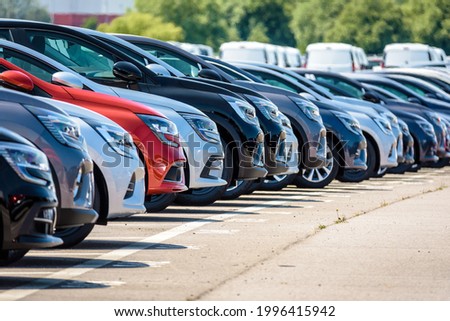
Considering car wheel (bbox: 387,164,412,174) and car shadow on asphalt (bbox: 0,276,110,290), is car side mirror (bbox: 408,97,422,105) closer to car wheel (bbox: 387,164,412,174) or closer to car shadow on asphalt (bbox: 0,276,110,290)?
car wheel (bbox: 387,164,412,174)

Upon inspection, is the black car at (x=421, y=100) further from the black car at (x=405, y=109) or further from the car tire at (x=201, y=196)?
the car tire at (x=201, y=196)

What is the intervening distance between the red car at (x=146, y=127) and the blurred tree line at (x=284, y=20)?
105m

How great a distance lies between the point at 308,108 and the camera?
63.2ft

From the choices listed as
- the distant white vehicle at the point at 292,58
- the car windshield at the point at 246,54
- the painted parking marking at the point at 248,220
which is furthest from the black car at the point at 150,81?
the distant white vehicle at the point at 292,58

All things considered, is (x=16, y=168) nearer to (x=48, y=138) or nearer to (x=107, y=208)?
(x=48, y=138)

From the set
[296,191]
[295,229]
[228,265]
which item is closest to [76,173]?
[228,265]

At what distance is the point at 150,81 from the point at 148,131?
82.5 inches

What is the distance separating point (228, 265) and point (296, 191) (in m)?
8.88

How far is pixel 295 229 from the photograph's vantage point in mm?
13578

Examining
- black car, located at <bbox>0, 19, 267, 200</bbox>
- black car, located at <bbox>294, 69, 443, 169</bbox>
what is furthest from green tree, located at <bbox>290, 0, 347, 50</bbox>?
black car, located at <bbox>0, 19, 267, 200</bbox>

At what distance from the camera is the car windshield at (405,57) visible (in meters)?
58.4

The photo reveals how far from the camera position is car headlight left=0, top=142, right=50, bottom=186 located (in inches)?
368

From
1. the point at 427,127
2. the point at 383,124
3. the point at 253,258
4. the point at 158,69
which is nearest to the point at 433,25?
the point at 427,127

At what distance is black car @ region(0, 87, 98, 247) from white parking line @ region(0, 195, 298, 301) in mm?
345
